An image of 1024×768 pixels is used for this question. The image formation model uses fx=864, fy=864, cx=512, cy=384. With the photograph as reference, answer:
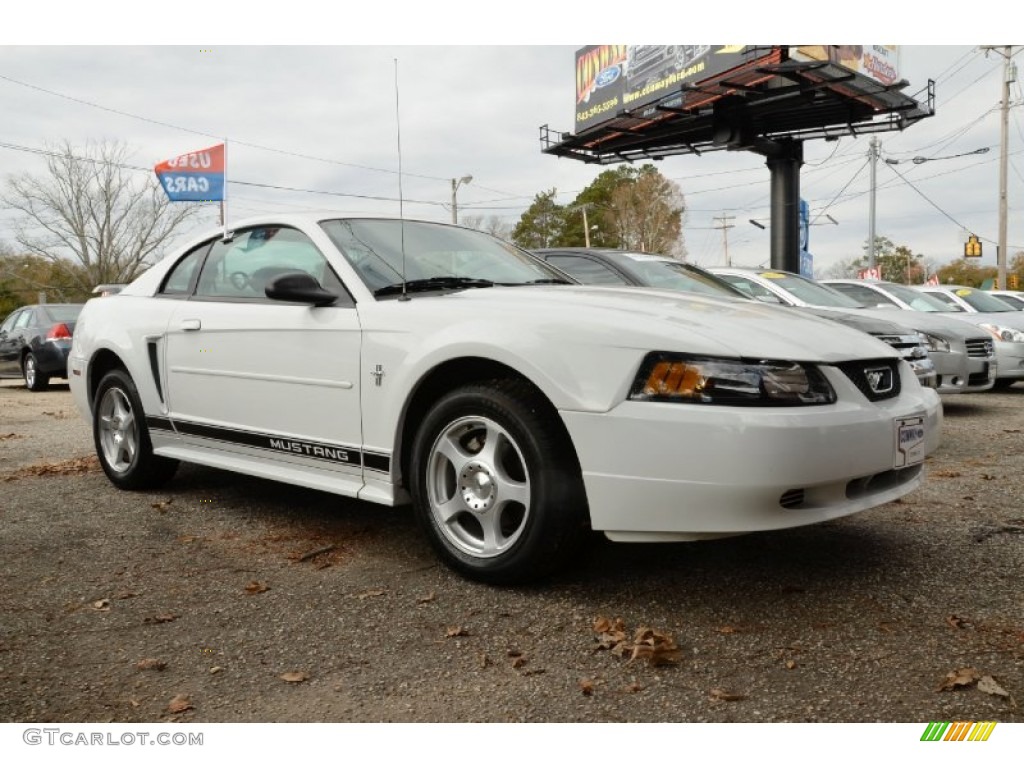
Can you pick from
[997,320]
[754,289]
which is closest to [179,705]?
[754,289]

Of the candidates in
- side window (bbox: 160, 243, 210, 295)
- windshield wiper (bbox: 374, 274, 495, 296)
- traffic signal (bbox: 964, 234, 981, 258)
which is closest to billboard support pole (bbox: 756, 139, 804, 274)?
traffic signal (bbox: 964, 234, 981, 258)

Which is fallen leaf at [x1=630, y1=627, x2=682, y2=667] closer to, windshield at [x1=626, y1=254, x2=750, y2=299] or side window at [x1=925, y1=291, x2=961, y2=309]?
windshield at [x1=626, y1=254, x2=750, y2=299]

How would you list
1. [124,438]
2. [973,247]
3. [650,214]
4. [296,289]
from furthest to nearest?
[650,214], [973,247], [124,438], [296,289]

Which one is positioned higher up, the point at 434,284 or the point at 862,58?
the point at 862,58

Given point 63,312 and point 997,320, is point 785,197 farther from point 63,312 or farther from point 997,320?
point 63,312

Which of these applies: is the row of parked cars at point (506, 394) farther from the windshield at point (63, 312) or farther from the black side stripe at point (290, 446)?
the windshield at point (63, 312)

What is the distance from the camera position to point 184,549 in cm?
366

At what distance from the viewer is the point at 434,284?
3600mm

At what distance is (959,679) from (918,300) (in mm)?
9178

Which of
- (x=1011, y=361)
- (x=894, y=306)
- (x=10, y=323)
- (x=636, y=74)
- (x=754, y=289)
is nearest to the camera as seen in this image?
(x=754, y=289)

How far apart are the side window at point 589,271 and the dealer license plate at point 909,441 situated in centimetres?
340

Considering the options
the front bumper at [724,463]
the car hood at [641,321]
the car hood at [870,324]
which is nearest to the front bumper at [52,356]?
the car hood at [870,324]
